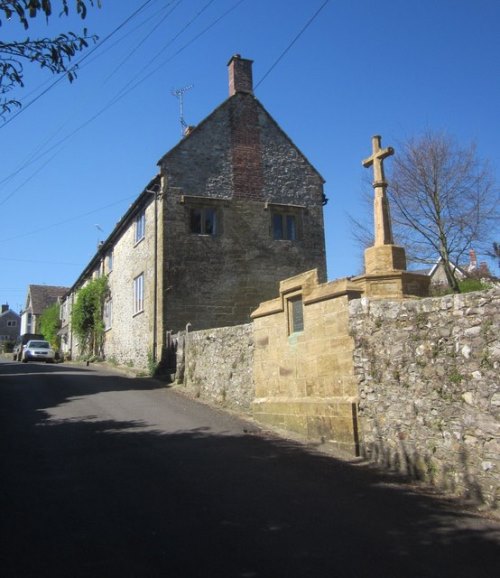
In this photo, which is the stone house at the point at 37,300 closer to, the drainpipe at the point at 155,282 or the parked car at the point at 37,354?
the parked car at the point at 37,354

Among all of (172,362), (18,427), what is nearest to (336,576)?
(18,427)

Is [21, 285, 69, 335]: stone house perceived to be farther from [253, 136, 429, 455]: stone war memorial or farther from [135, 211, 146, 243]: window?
[253, 136, 429, 455]: stone war memorial

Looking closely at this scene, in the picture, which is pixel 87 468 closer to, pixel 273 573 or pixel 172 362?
pixel 273 573

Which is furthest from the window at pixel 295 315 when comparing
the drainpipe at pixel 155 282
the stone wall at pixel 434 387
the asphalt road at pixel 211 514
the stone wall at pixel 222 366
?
the drainpipe at pixel 155 282

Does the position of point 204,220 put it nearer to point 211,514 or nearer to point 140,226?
point 140,226

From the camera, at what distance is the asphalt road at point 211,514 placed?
15.7 ft

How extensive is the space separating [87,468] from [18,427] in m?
3.81

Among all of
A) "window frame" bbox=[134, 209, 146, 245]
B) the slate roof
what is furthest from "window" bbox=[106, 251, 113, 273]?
the slate roof

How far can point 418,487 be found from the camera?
7516 mm

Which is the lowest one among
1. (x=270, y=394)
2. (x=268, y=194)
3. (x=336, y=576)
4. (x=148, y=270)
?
(x=336, y=576)

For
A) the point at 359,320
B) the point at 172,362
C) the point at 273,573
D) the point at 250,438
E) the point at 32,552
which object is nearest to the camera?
the point at 273,573

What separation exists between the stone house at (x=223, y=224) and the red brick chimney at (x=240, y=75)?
0.04 m

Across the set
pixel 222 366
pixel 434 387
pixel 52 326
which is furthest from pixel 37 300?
pixel 434 387

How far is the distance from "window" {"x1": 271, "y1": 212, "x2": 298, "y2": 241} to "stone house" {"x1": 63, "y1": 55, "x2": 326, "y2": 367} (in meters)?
0.04
